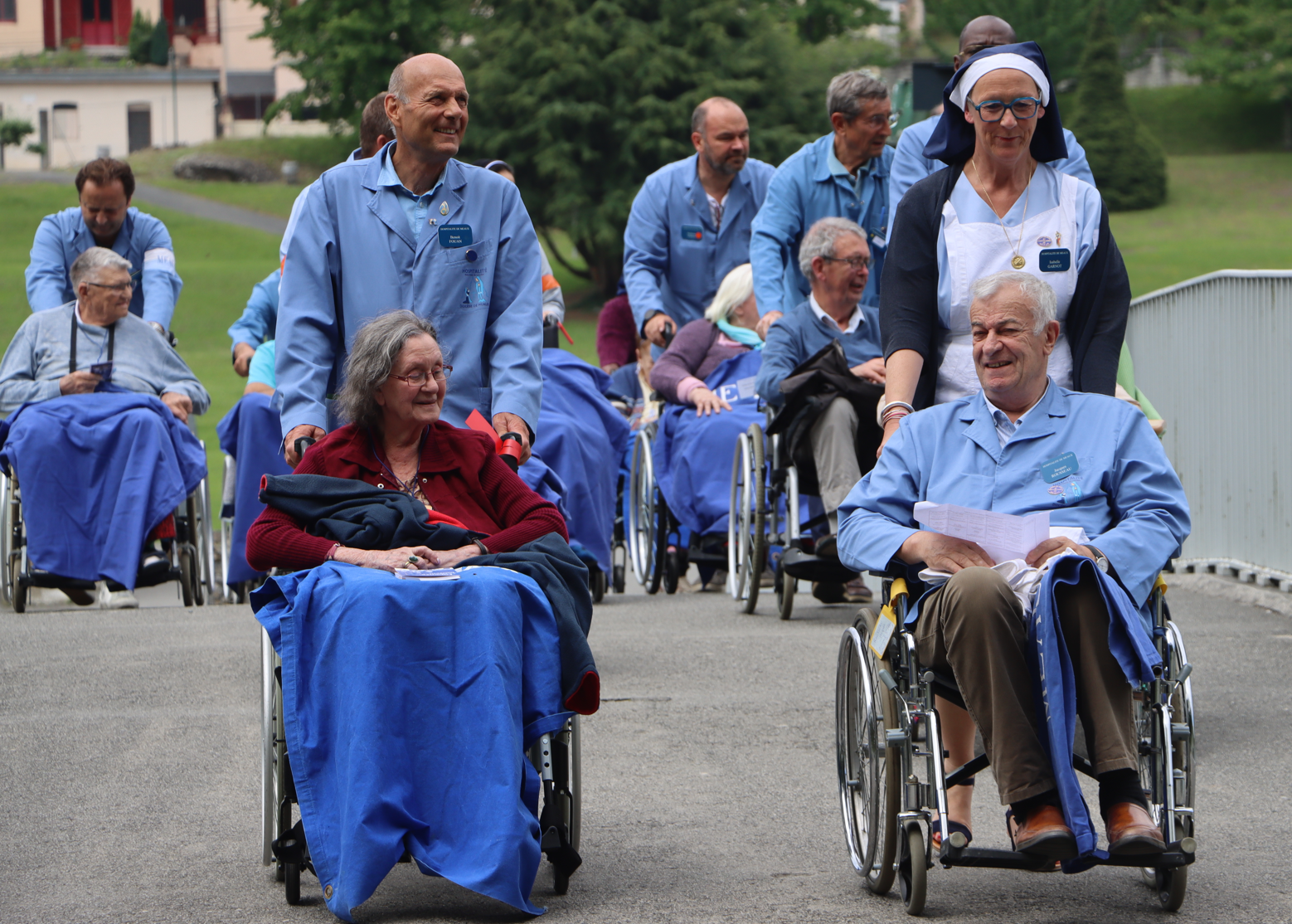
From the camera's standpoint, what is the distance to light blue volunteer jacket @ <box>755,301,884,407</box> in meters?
7.89

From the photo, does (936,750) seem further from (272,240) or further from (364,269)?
(272,240)

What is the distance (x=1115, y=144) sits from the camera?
4578cm

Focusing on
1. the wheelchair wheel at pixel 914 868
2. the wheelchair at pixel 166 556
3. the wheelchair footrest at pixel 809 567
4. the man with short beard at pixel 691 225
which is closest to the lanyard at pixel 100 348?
the wheelchair at pixel 166 556

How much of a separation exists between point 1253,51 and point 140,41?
3743cm

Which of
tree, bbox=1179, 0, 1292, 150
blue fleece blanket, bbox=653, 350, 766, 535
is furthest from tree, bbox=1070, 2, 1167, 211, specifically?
blue fleece blanket, bbox=653, 350, 766, 535

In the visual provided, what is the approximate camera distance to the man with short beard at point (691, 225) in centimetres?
978

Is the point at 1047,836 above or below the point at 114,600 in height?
above

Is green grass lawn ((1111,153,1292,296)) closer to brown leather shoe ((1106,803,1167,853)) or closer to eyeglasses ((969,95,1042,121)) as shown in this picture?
eyeglasses ((969,95,1042,121))

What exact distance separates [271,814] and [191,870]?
16.4 inches

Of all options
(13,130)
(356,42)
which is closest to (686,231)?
(356,42)

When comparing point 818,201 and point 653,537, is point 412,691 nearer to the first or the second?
point 818,201

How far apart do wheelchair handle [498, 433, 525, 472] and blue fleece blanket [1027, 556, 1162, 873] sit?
5.12 feet

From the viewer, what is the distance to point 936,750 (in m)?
3.70

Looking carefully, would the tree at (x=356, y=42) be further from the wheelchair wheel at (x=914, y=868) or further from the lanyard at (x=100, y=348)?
the wheelchair wheel at (x=914, y=868)
